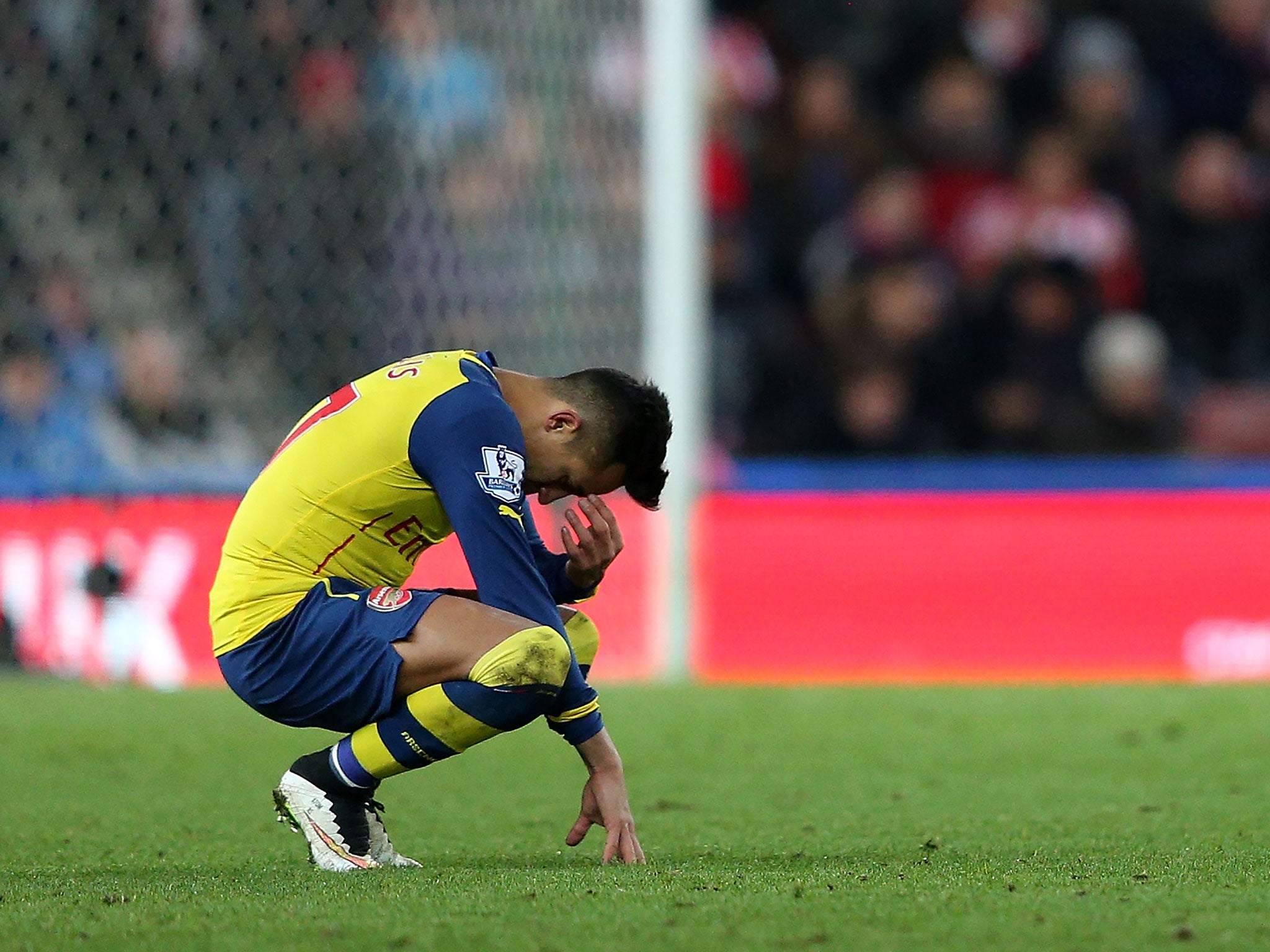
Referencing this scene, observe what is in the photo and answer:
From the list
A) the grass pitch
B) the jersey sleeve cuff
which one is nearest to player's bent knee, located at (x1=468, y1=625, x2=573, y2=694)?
the jersey sleeve cuff

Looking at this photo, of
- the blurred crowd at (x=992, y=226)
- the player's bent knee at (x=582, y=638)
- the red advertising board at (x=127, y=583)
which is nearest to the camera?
the player's bent knee at (x=582, y=638)

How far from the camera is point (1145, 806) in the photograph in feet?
14.3

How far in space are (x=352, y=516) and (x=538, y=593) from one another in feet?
1.39

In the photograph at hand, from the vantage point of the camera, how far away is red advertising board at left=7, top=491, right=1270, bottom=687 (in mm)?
7637

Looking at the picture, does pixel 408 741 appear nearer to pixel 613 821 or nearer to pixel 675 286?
pixel 613 821

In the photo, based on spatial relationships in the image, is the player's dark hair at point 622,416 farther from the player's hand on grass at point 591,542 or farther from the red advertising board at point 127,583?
the red advertising board at point 127,583

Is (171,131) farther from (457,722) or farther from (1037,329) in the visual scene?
(457,722)

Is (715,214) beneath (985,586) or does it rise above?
above

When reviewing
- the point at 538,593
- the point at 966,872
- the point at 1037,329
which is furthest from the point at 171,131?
the point at 966,872

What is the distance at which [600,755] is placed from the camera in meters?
3.59

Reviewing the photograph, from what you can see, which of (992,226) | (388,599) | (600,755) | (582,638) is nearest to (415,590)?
(388,599)

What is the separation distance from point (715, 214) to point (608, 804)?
744cm

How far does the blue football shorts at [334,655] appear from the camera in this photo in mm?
3562

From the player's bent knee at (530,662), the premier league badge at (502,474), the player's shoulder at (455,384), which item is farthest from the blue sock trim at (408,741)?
the player's shoulder at (455,384)
